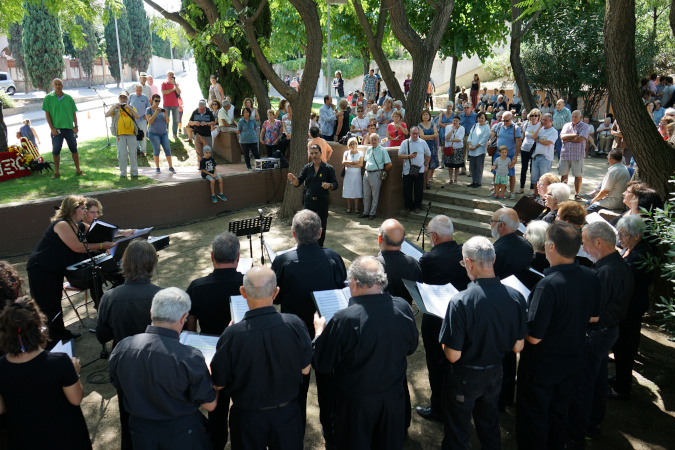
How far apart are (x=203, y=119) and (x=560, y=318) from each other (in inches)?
436

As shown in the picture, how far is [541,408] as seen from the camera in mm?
4086

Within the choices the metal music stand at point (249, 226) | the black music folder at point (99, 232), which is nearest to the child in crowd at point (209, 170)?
the metal music stand at point (249, 226)

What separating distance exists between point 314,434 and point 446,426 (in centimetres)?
130

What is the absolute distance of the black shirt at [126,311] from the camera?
3.95 m

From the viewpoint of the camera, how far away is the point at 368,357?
11.3 ft

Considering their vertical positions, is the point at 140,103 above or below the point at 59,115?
above

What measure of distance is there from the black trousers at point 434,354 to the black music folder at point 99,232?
374 cm

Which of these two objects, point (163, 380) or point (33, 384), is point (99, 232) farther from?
point (163, 380)

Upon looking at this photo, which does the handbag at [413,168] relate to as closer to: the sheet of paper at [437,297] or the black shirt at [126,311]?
the sheet of paper at [437,297]

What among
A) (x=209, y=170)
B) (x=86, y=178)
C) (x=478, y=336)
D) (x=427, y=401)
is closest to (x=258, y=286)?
(x=478, y=336)

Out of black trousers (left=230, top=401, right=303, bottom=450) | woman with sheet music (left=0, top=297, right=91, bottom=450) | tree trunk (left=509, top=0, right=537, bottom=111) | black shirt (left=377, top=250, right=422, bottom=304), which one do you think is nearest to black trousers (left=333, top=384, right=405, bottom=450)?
black trousers (left=230, top=401, right=303, bottom=450)

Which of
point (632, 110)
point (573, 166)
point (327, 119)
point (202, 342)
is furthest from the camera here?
point (327, 119)

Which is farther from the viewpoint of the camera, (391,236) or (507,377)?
(507,377)

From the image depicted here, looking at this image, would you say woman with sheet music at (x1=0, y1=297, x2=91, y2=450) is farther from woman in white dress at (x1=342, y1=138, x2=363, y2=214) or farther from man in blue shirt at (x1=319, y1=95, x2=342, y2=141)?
man in blue shirt at (x1=319, y1=95, x2=342, y2=141)
